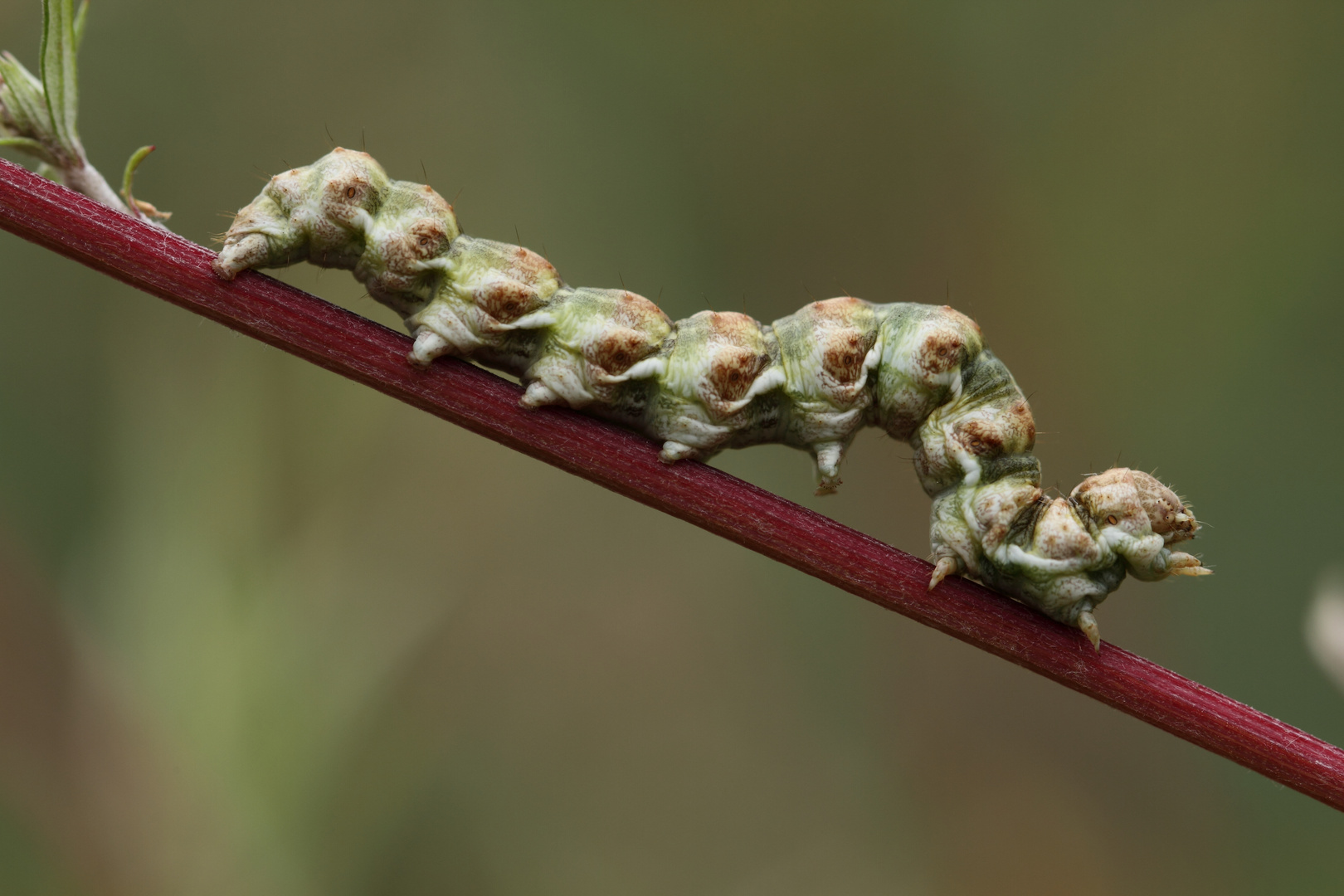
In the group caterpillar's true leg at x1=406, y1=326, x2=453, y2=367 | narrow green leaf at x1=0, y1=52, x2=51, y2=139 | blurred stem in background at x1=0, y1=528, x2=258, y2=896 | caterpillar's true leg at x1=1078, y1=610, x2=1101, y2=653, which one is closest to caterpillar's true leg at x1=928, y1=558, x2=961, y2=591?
caterpillar's true leg at x1=1078, y1=610, x2=1101, y2=653

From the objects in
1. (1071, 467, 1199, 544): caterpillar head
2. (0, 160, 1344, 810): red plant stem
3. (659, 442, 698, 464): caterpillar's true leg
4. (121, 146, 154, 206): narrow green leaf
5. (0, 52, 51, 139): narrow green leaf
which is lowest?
(0, 160, 1344, 810): red plant stem

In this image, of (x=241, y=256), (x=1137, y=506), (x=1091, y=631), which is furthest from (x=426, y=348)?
(x=1137, y=506)

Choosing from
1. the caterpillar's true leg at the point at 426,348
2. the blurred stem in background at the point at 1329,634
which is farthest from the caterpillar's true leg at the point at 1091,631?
the caterpillar's true leg at the point at 426,348

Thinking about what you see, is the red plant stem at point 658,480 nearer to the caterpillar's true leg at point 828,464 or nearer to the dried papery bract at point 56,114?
the dried papery bract at point 56,114

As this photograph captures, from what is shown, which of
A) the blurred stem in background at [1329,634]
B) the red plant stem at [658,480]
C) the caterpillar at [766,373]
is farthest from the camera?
the caterpillar at [766,373]

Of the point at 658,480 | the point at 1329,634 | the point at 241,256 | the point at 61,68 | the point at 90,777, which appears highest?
the point at 61,68

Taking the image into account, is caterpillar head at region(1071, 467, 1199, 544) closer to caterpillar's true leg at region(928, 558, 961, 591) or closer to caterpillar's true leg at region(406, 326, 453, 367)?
caterpillar's true leg at region(928, 558, 961, 591)

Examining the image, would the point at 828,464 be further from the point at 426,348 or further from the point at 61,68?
the point at 61,68
